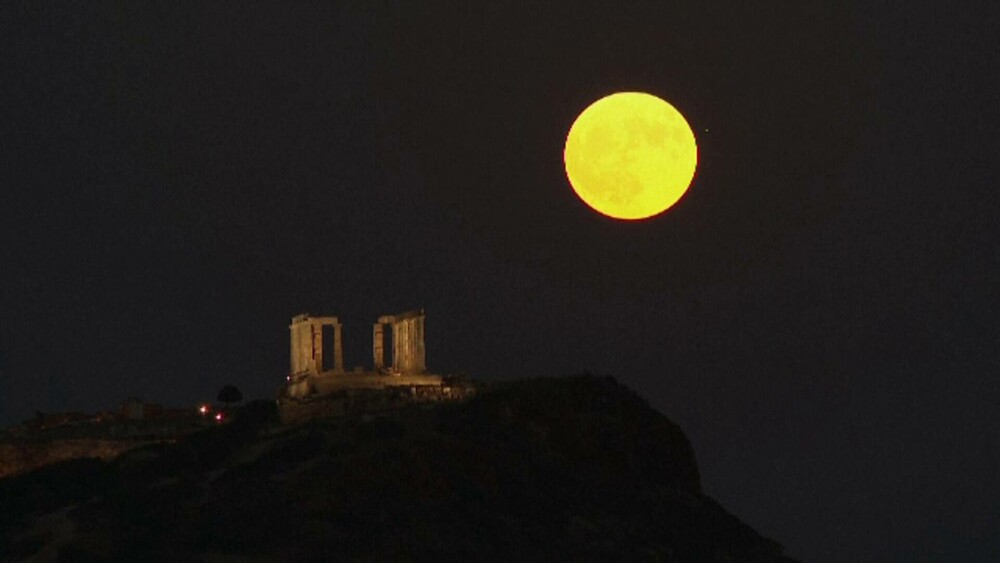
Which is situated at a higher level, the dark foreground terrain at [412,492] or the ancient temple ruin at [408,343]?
the ancient temple ruin at [408,343]

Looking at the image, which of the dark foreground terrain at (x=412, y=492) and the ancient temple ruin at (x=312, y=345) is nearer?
the dark foreground terrain at (x=412, y=492)

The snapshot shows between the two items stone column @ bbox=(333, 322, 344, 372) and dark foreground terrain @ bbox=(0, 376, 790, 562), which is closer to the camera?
dark foreground terrain @ bbox=(0, 376, 790, 562)

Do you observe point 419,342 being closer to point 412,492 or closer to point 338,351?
point 338,351

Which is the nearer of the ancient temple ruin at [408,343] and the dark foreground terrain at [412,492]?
the dark foreground terrain at [412,492]

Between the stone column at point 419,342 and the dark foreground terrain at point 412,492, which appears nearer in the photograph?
the dark foreground terrain at point 412,492

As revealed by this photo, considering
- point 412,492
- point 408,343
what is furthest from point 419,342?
point 412,492

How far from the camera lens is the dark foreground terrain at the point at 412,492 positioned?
9988 centimetres

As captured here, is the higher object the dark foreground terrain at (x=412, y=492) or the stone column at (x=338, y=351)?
the stone column at (x=338, y=351)

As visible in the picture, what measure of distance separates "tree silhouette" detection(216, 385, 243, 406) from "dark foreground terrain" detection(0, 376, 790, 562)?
13461 millimetres

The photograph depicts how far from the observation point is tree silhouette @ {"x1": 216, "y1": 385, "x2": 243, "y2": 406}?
140 metres

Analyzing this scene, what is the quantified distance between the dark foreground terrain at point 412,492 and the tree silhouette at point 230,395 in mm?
13461

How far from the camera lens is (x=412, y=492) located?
10519cm

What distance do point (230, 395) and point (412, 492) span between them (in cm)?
3679

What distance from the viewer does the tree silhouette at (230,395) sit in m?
140
